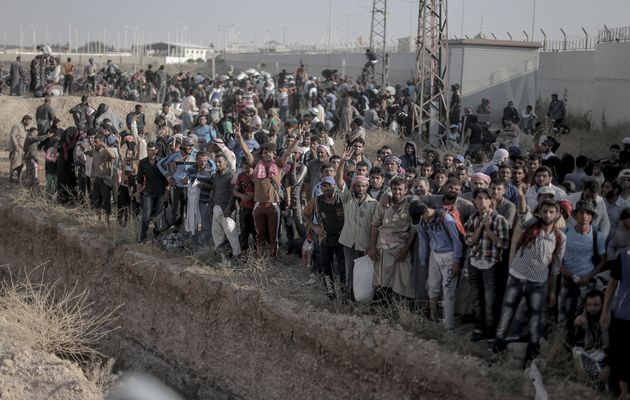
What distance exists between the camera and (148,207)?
1257cm

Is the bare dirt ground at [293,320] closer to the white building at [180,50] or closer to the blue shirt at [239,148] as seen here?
the blue shirt at [239,148]

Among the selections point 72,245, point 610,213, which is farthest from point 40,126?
point 610,213

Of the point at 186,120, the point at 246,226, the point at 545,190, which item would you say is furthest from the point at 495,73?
the point at 545,190

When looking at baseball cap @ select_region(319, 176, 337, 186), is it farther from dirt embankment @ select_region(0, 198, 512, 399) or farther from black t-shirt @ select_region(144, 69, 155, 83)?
black t-shirt @ select_region(144, 69, 155, 83)

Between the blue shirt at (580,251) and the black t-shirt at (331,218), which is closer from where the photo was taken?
the blue shirt at (580,251)

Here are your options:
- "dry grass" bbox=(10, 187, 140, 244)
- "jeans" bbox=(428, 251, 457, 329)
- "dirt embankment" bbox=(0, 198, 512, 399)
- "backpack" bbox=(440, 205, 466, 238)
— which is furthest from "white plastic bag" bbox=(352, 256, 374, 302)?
"dry grass" bbox=(10, 187, 140, 244)

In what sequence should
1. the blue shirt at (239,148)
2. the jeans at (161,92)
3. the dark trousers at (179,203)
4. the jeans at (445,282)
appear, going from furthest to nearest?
1. the jeans at (161,92)
2. the blue shirt at (239,148)
3. the dark trousers at (179,203)
4. the jeans at (445,282)

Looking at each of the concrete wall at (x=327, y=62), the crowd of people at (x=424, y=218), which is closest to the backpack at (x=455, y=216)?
the crowd of people at (x=424, y=218)

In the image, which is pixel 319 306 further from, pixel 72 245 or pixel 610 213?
pixel 72 245

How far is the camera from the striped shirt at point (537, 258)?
25.7ft

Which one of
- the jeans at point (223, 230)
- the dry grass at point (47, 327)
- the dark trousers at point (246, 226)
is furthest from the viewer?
the jeans at point (223, 230)

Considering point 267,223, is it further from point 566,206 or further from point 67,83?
point 67,83

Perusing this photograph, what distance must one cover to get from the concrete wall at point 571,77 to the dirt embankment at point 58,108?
12.5 metres

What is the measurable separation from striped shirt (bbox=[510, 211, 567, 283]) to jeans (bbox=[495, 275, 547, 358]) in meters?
0.09
